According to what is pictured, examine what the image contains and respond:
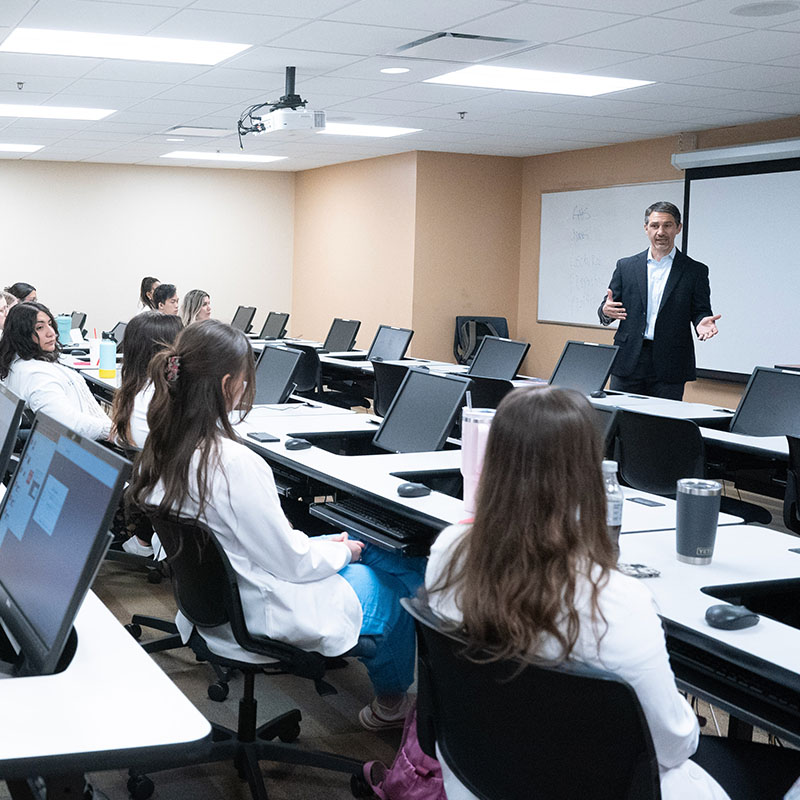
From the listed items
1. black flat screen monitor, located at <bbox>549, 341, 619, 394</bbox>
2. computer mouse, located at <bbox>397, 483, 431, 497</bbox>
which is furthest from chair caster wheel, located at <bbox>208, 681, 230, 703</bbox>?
black flat screen monitor, located at <bbox>549, 341, 619, 394</bbox>

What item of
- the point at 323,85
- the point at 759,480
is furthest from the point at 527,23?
Answer: the point at 759,480

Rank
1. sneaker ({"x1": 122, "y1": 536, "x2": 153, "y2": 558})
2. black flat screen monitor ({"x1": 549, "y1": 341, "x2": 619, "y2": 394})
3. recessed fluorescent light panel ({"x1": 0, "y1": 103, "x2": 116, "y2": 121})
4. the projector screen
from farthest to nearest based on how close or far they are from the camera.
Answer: recessed fluorescent light panel ({"x1": 0, "y1": 103, "x2": 116, "y2": 121}) < the projector screen < black flat screen monitor ({"x1": 549, "y1": 341, "x2": 619, "y2": 394}) < sneaker ({"x1": 122, "y1": 536, "x2": 153, "y2": 558})

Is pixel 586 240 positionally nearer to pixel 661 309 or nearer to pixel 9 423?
pixel 661 309

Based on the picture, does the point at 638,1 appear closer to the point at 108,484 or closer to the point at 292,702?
the point at 292,702

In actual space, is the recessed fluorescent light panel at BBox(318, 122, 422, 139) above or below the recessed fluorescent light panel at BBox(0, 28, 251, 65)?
below

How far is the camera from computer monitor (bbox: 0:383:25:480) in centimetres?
203

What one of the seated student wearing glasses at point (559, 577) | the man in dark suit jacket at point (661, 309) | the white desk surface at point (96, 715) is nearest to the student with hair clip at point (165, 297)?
the man in dark suit jacket at point (661, 309)

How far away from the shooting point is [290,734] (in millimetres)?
2822

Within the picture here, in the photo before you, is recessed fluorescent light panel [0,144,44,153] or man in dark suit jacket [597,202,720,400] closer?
man in dark suit jacket [597,202,720,400]

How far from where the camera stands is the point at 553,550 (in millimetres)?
1434

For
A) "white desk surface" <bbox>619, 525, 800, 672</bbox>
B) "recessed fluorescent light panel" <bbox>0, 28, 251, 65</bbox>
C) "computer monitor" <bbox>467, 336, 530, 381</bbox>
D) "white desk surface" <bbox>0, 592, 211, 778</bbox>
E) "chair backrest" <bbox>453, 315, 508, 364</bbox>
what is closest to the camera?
"white desk surface" <bbox>0, 592, 211, 778</bbox>

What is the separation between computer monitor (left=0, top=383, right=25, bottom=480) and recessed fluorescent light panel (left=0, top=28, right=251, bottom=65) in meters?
3.93

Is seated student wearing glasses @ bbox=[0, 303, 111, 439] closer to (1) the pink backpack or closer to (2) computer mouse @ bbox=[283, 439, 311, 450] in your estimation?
(2) computer mouse @ bbox=[283, 439, 311, 450]

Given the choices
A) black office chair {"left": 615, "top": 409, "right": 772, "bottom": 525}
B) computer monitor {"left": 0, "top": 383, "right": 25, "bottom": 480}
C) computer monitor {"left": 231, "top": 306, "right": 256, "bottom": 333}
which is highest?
computer monitor {"left": 0, "top": 383, "right": 25, "bottom": 480}
